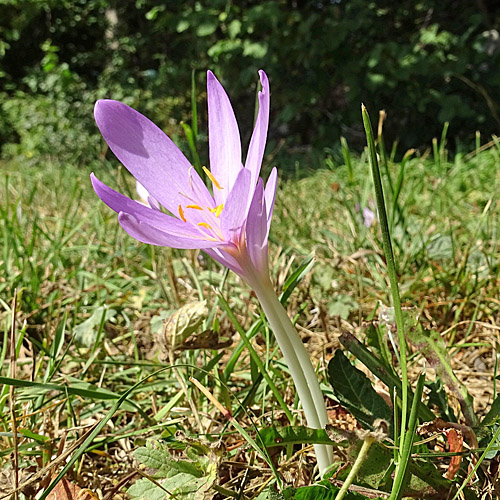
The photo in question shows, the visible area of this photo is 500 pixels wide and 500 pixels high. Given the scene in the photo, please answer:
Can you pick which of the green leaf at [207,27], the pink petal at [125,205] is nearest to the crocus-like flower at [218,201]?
the pink petal at [125,205]

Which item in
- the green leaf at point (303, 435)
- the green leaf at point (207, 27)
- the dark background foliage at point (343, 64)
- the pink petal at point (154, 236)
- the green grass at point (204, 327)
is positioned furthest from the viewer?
the green leaf at point (207, 27)

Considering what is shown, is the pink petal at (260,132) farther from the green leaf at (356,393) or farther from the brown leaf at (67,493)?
the brown leaf at (67,493)

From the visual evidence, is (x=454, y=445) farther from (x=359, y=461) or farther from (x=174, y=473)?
(x=174, y=473)

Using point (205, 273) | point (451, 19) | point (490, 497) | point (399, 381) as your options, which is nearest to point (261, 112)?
point (399, 381)

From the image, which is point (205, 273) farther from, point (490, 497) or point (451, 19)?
point (451, 19)

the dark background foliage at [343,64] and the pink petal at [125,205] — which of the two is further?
the dark background foliage at [343,64]

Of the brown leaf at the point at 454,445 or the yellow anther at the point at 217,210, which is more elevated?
the yellow anther at the point at 217,210

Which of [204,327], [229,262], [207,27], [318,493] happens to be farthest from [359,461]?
[207,27]
